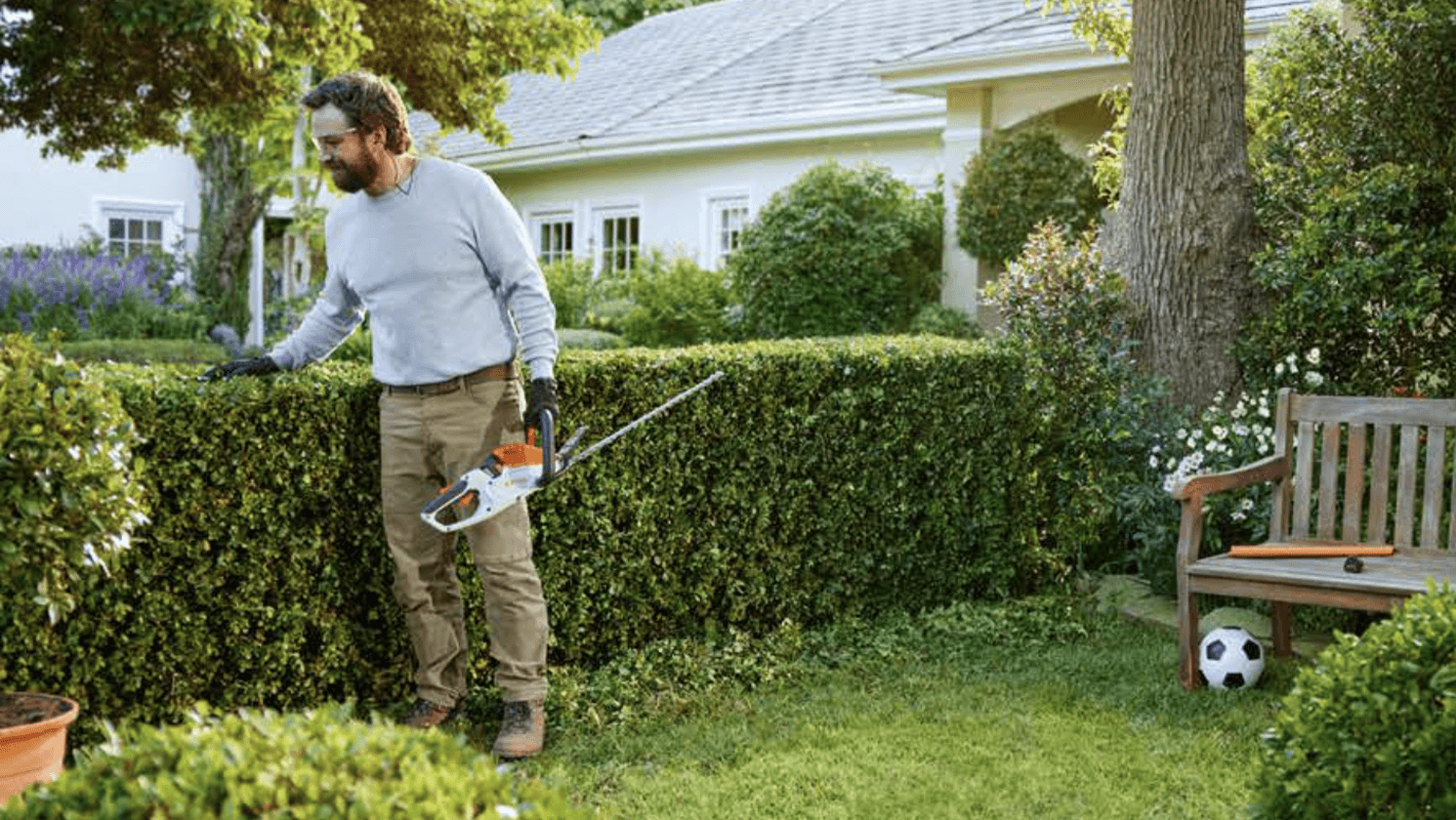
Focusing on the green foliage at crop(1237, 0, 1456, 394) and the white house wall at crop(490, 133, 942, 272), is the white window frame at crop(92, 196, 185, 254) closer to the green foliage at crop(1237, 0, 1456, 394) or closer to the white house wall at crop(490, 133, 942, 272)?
the white house wall at crop(490, 133, 942, 272)

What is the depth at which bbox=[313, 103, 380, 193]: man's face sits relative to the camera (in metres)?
4.78

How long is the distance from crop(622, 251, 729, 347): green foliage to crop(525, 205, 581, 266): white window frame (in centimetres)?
433

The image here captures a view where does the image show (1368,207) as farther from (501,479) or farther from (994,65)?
(994,65)

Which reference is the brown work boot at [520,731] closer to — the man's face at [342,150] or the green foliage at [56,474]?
the green foliage at [56,474]

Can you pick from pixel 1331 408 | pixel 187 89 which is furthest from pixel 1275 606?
pixel 187 89

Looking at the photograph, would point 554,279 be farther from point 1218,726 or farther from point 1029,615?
point 1218,726

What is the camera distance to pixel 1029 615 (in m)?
7.10

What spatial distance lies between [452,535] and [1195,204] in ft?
15.7

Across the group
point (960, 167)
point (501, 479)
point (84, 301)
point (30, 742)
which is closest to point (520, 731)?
point (501, 479)

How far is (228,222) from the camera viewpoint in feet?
66.6

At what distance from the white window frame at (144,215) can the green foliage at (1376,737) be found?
20272 millimetres

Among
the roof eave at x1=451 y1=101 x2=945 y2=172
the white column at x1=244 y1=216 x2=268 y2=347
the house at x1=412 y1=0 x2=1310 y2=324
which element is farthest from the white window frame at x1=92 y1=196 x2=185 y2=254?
the roof eave at x1=451 y1=101 x2=945 y2=172

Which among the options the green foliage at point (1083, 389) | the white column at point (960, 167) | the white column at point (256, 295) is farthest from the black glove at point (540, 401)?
the white column at point (256, 295)

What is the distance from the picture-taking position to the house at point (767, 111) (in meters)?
13.7
